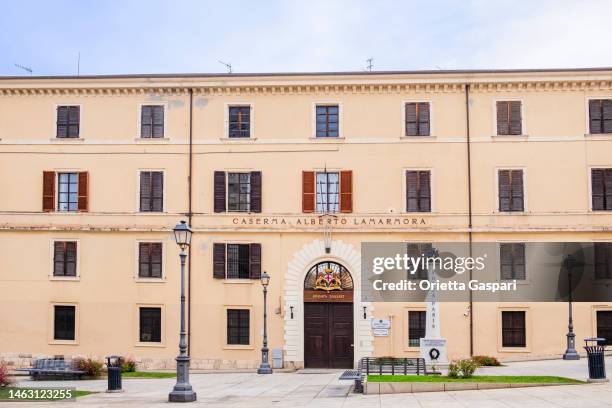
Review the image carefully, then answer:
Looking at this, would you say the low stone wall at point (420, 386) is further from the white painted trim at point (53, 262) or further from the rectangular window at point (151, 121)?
the rectangular window at point (151, 121)

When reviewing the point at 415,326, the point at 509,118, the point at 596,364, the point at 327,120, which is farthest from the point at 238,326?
the point at 596,364

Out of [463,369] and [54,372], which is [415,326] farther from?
[54,372]

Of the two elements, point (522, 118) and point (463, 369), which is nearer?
point (463, 369)

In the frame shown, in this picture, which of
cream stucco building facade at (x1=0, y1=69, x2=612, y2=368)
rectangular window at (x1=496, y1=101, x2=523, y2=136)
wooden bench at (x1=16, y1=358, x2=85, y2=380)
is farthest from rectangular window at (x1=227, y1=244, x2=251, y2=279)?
rectangular window at (x1=496, y1=101, x2=523, y2=136)

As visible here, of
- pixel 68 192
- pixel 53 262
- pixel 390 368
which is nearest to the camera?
pixel 390 368

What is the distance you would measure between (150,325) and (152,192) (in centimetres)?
618

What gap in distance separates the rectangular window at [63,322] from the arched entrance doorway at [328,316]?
35.7ft

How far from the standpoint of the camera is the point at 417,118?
135 ft

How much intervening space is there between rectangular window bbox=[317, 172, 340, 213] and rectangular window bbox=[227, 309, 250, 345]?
5.95 m

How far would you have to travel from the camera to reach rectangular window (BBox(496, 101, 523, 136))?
40594 mm

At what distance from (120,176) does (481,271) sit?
1723cm

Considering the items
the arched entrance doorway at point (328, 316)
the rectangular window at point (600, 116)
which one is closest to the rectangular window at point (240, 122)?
the arched entrance doorway at point (328, 316)

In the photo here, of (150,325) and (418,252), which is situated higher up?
(418,252)

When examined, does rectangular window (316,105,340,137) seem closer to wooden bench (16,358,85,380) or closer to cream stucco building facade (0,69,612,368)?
cream stucco building facade (0,69,612,368)
